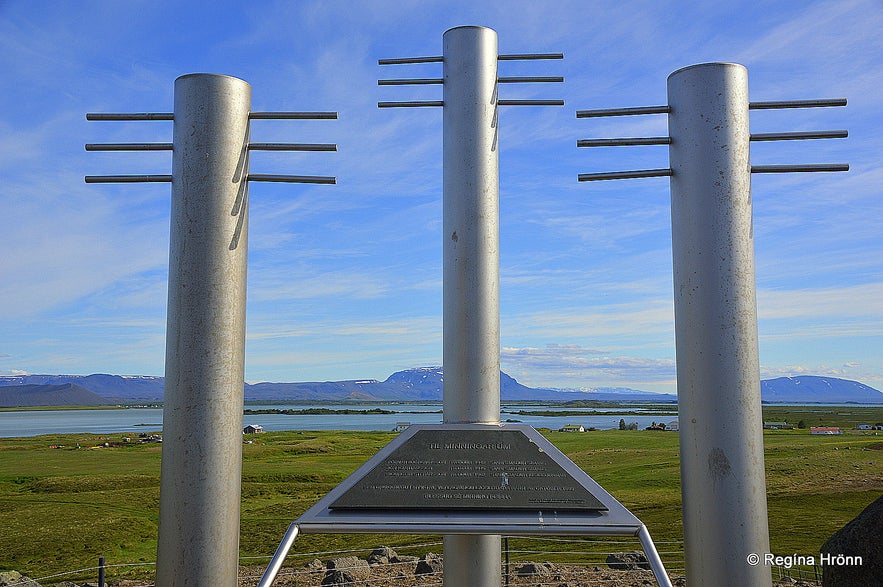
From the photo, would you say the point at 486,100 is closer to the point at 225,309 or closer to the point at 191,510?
the point at 225,309

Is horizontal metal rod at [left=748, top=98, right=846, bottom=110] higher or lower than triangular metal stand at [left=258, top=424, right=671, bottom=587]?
higher

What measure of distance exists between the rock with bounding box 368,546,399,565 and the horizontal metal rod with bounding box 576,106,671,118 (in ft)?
33.3

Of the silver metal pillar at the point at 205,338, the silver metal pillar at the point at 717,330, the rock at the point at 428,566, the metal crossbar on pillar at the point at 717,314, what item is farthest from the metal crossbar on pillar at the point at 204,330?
the rock at the point at 428,566

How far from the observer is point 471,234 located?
5.91 m

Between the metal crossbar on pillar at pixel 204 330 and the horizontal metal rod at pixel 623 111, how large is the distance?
262cm

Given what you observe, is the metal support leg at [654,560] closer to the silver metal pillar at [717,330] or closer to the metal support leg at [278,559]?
the metal support leg at [278,559]

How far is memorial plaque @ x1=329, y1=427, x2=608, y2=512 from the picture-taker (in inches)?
144

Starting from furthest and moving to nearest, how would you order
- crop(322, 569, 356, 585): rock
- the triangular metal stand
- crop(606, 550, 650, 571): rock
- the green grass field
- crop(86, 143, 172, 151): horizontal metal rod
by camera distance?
the green grass field < crop(606, 550, 650, 571): rock < crop(322, 569, 356, 585): rock < crop(86, 143, 172, 151): horizontal metal rod < the triangular metal stand

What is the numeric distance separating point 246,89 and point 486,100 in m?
2.13

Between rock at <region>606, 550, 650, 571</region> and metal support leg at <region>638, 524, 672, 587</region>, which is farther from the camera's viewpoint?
rock at <region>606, 550, 650, 571</region>

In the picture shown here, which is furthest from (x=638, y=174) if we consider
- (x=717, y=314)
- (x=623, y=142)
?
(x=717, y=314)

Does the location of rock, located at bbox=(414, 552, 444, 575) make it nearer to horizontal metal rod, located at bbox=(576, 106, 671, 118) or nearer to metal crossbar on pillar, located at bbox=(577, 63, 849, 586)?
metal crossbar on pillar, located at bbox=(577, 63, 849, 586)

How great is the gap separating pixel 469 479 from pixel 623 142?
3157 mm

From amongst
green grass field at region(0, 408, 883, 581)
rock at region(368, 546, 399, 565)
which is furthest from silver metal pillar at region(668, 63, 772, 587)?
green grass field at region(0, 408, 883, 581)
